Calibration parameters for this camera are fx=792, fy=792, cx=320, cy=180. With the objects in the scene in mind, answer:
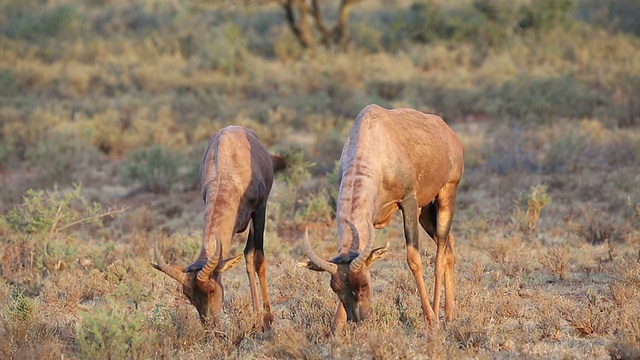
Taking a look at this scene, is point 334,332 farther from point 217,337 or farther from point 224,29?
point 224,29

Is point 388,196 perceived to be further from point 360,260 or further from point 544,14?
point 544,14

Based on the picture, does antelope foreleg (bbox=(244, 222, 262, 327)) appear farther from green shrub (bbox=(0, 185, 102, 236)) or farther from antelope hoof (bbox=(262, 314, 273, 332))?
green shrub (bbox=(0, 185, 102, 236))

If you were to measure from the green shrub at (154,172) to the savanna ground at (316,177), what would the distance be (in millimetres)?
39

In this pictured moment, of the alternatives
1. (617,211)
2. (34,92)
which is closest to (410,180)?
(617,211)

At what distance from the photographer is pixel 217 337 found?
22.3ft

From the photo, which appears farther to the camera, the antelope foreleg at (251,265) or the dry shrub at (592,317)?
the antelope foreleg at (251,265)

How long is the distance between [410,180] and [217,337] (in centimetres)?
217

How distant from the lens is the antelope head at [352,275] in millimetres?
6078

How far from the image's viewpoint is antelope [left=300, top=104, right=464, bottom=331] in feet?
20.3

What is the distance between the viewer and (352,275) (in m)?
6.10

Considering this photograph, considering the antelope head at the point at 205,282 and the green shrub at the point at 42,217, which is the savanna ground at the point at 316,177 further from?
the antelope head at the point at 205,282

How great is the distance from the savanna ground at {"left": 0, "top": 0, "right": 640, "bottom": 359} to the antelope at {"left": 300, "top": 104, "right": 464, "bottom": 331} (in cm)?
36

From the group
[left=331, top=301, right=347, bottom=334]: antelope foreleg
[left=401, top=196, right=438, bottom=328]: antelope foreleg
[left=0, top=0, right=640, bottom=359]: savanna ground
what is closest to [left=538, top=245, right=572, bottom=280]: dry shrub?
[left=0, top=0, right=640, bottom=359]: savanna ground

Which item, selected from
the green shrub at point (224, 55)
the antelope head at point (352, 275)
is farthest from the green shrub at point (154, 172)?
the green shrub at point (224, 55)
